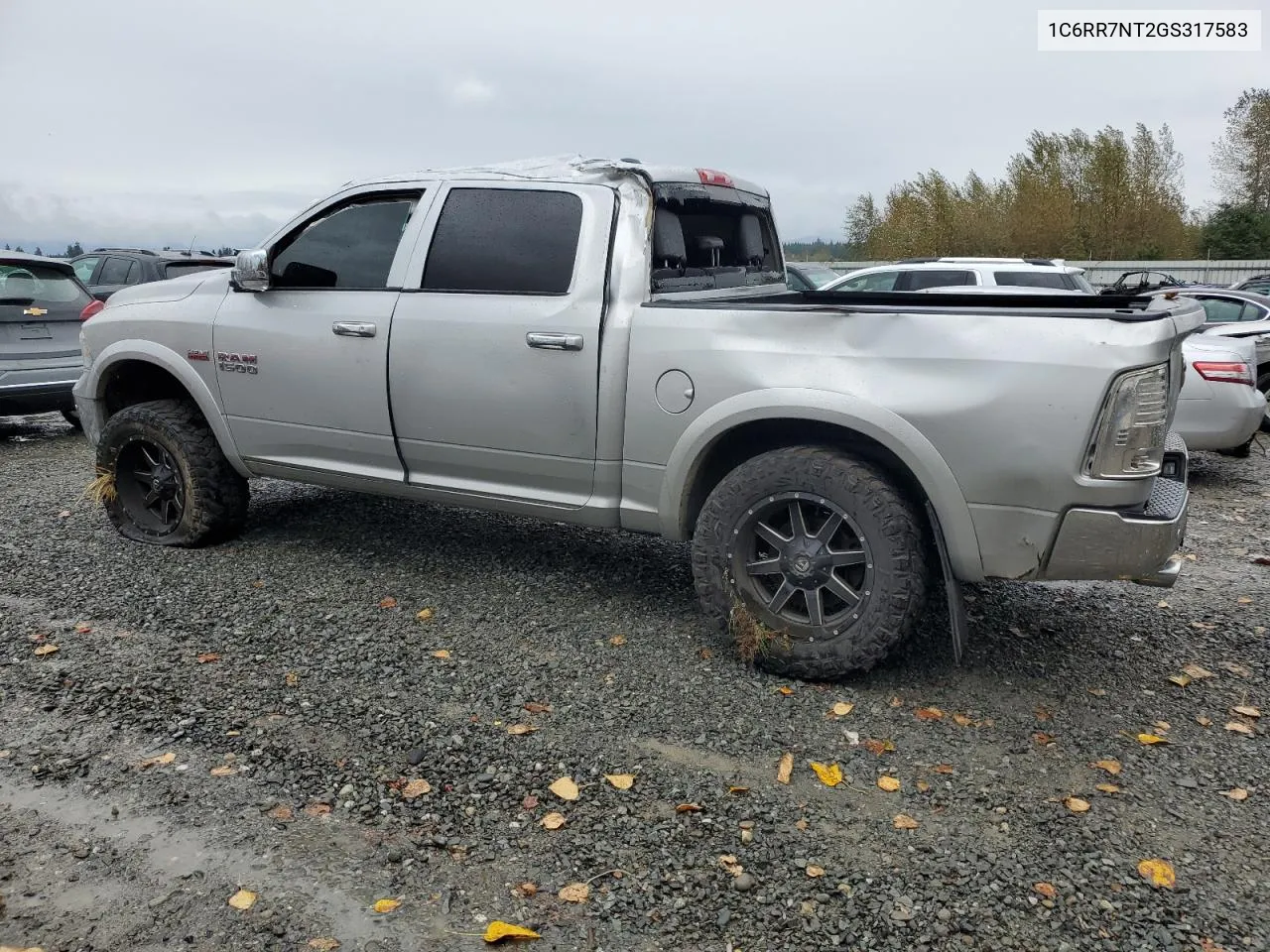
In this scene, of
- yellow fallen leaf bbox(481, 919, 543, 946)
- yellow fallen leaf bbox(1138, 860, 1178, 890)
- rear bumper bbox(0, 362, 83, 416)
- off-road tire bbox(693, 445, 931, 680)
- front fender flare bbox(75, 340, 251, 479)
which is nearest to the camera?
yellow fallen leaf bbox(481, 919, 543, 946)

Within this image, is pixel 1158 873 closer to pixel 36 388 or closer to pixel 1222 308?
pixel 36 388

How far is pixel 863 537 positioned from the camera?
3.72 metres

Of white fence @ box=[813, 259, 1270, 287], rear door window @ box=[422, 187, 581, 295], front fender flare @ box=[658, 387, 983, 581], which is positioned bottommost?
front fender flare @ box=[658, 387, 983, 581]

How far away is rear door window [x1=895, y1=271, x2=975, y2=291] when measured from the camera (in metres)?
12.7

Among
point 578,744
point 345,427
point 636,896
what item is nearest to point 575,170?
point 345,427

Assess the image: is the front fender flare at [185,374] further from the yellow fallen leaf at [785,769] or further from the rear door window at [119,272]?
the rear door window at [119,272]

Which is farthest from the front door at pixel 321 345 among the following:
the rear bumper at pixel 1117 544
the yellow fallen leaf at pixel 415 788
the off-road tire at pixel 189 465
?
the rear bumper at pixel 1117 544

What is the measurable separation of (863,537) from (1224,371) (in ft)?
17.8

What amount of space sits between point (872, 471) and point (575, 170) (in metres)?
1.92

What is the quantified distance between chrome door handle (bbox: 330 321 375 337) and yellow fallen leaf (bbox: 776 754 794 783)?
2669 millimetres

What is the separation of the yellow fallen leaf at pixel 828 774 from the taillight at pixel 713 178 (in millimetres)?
2806

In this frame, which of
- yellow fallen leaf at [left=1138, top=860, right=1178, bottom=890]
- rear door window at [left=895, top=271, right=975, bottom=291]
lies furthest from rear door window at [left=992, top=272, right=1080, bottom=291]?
yellow fallen leaf at [left=1138, top=860, right=1178, bottom=890]

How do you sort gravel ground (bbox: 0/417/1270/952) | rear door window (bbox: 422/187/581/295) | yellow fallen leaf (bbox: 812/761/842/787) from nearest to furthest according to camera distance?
1. gravel ground (bbox: 0/417/1270/952)
2. yellow fallen leaf (bbox: 812/761/842/787)
3. rear door window (bbox: 422/187/581/295)

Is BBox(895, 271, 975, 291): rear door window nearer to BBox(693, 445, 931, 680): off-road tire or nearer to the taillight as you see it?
the taillight
